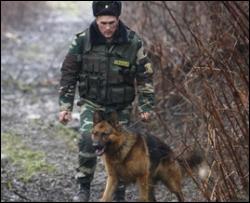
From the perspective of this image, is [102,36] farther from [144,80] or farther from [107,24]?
[144,80]

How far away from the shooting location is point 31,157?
729 centimetres

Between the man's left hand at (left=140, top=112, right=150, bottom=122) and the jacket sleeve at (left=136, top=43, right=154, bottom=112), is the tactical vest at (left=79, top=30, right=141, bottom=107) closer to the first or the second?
the jacket sleeve at (left=136, top=43, right=154, bottom=112)

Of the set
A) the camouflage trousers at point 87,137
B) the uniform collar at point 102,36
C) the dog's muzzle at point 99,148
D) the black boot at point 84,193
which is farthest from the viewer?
the black boot at point 84,193

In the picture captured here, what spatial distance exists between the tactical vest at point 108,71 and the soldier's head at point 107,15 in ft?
0.47

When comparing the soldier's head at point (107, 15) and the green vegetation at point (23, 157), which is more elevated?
the soldier's head at point (107, 15)

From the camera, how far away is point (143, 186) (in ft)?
17.6

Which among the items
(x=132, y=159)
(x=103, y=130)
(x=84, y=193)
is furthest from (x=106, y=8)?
(x=84, y=193)

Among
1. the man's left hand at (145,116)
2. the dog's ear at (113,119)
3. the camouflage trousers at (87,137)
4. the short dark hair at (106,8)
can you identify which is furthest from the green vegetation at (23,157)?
the short dark hair at (106,8)

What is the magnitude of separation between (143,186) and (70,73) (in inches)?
46.2

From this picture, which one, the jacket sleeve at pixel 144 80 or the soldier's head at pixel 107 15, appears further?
the jacket sleeve at pixel 144 80

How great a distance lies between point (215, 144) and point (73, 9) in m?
17.1

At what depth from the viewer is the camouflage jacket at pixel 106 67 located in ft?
17.1

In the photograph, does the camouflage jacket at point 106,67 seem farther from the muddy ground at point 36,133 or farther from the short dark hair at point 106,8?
the muddy ground at point 36,133

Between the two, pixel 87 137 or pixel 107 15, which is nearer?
pixel 107 15
